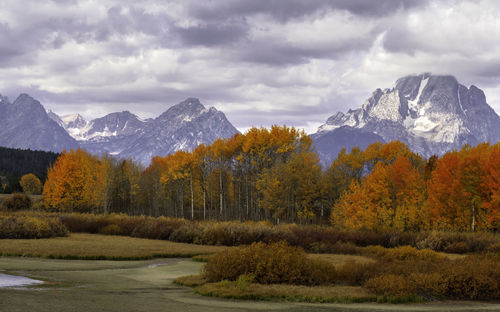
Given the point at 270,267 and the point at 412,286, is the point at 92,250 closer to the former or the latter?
the point at 270,267

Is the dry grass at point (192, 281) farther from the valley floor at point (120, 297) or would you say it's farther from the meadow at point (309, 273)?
the valley floor at point (120, 297)

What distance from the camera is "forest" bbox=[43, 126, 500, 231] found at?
55531mm

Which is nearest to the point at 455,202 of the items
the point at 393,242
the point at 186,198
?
the point at 393,242

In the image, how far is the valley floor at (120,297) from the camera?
504 inches

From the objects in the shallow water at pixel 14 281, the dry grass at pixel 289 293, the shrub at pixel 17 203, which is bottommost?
the dry grass at pixel 289 293

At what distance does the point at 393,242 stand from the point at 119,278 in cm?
2229

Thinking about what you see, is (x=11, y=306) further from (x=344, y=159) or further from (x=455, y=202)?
(x=344, y=159)

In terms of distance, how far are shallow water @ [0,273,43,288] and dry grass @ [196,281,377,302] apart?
568cm

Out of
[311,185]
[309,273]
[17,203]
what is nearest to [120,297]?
[309,273]

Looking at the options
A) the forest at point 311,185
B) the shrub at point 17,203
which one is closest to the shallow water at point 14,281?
the forest at point 311,185

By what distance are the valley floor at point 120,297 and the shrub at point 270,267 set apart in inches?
59.5

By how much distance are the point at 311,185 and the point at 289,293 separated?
5800cm

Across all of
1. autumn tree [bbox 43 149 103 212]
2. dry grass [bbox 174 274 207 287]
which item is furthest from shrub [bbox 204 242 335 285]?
autumn tree [bbox 43 149 103 212]

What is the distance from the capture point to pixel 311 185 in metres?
72.6
